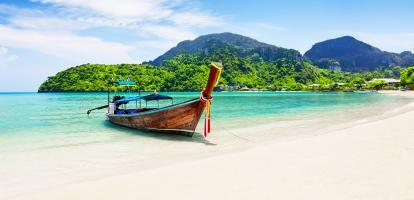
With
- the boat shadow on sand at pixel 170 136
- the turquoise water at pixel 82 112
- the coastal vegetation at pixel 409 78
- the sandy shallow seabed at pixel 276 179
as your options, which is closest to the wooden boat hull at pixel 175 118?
the boat shadow on sand at pixel 170 136

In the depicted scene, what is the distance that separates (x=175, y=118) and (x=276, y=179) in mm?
8848

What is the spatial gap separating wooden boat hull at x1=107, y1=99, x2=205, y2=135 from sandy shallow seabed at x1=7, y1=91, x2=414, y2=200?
4835 mm

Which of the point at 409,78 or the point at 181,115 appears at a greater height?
the point at 409,78

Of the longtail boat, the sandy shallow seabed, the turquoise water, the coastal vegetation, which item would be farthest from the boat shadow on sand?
Answer: the coastal vegetation

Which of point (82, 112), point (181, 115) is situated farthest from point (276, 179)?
point (82, 112)

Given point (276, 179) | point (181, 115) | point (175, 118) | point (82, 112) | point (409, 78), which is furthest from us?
point (409, 78)

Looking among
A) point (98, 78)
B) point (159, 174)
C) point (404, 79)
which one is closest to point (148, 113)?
point (159, 174)

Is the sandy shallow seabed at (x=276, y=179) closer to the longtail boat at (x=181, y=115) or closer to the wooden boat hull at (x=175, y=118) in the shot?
the longtail boat at (x=181, y=115)

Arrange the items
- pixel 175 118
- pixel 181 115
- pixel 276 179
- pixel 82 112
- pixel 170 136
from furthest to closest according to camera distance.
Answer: pixel 82 112, pixel 170 136, pixel 175 118, pixel 181 115, pixel 276 179

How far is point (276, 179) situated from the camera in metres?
6.80

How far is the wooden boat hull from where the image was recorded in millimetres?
14297

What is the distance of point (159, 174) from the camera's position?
7980mm

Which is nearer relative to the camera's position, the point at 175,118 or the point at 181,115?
the point at 181,115

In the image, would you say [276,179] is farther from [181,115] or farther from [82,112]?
[82,112]
